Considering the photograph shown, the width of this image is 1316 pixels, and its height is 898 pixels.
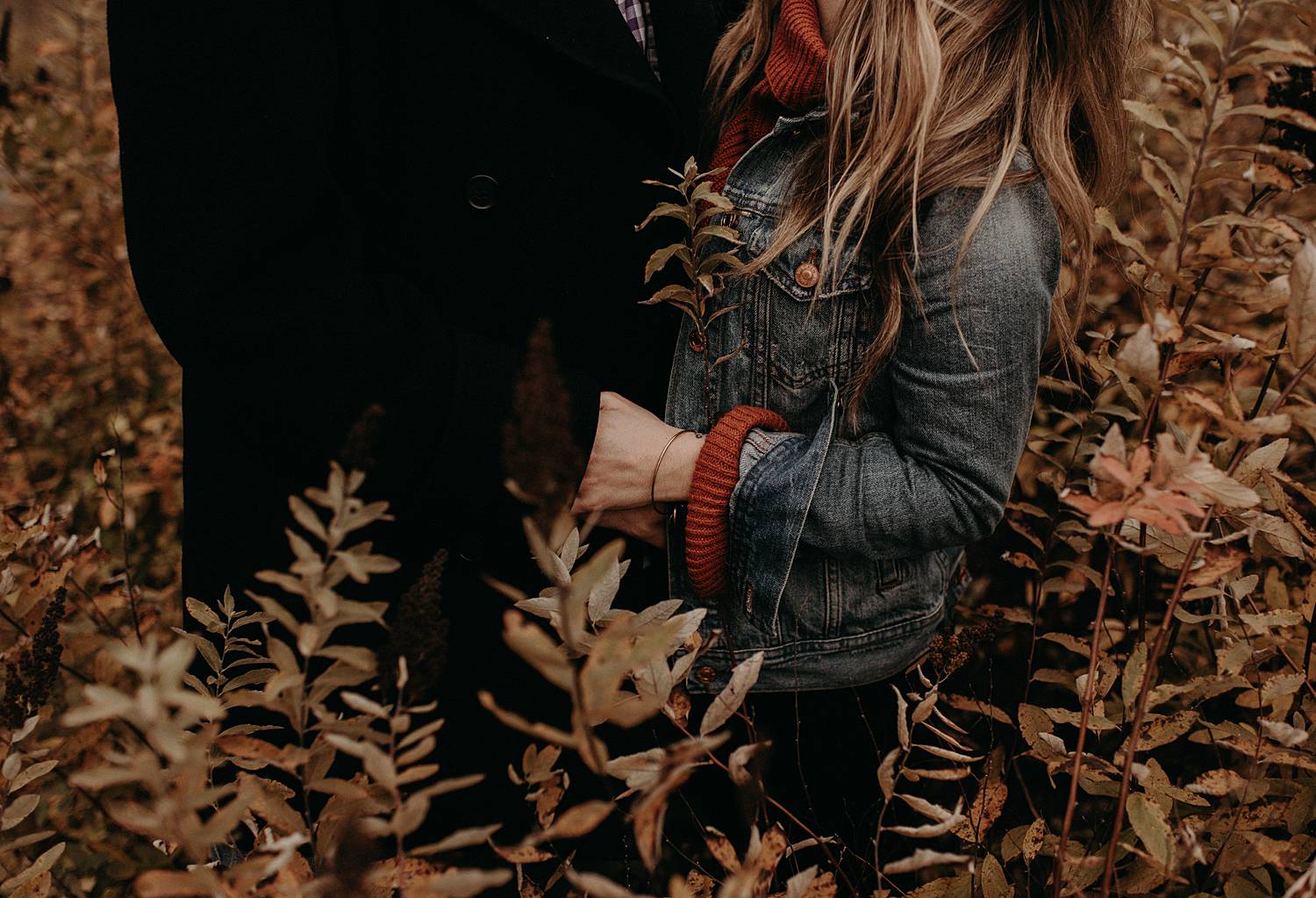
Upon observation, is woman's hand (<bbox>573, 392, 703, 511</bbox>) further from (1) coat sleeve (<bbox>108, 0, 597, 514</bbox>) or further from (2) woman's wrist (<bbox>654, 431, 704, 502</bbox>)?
(1) coat sleeve (<bbox>108, 0, 597, 514</bbox>)

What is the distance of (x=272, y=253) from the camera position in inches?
45.0

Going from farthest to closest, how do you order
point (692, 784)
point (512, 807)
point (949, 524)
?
point (692, 784) < point (512, 807) < point (949, 524)

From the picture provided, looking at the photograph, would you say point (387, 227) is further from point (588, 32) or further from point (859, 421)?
point (859, 421)

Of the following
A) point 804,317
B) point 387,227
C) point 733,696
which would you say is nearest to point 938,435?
point 804,317

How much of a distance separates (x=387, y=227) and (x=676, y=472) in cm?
54

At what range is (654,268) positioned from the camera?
118 centimetres

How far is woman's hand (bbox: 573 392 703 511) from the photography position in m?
1.32

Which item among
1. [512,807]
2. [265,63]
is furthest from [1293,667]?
[265,63]

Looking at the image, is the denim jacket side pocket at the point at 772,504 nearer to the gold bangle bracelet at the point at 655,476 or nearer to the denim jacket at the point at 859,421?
the denim jacket at the point at 859,421

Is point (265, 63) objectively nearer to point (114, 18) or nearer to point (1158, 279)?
point (114, 18)

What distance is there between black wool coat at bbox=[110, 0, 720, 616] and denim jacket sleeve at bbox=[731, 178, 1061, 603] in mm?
299

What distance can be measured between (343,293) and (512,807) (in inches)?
36.0

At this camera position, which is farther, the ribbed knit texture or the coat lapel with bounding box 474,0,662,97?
the ribbed knit texture

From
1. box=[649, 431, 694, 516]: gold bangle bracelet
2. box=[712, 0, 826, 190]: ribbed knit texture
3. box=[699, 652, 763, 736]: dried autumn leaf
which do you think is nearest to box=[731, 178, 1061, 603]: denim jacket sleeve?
box=[649, 431, 694, 516]: gold bangle bracelet
